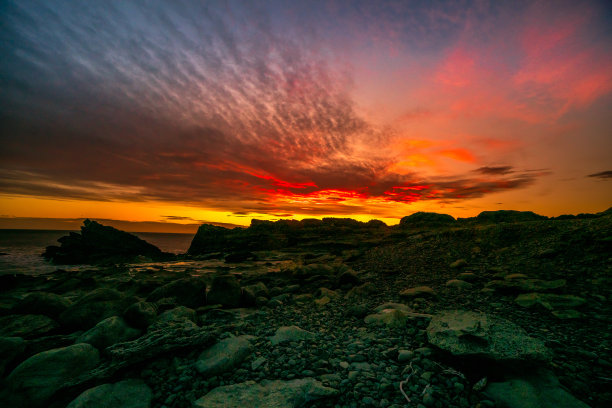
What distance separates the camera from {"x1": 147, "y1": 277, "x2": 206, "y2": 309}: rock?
30.1 ft

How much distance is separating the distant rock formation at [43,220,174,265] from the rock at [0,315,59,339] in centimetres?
2872

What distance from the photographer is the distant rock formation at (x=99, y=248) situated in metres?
32.8

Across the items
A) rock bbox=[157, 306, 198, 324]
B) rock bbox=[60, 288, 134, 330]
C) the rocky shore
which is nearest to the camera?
the rocky shore

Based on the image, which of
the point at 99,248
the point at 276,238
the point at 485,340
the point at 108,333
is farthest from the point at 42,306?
the point at 99,248

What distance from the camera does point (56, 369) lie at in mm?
4320

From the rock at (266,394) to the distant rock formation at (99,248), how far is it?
35298mm

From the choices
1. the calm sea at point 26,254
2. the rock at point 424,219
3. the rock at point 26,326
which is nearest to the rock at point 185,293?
the rock at point 26,326

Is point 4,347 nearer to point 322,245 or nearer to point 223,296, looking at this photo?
point 223,296

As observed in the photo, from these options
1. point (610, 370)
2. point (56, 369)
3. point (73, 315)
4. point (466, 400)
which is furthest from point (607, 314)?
point (73, 315)

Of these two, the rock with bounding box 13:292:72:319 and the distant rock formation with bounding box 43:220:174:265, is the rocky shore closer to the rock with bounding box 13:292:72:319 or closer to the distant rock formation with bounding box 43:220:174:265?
the rock with bounding box 13:292:72:319

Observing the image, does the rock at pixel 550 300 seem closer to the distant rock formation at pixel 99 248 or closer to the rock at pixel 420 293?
the rock at pixel 420 293

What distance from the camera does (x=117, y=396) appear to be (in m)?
3.86

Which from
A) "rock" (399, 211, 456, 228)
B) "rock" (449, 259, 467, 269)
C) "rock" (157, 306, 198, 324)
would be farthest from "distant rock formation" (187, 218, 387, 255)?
"rock" (157, 306, 198, 324)

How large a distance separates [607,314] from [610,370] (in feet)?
9.80
